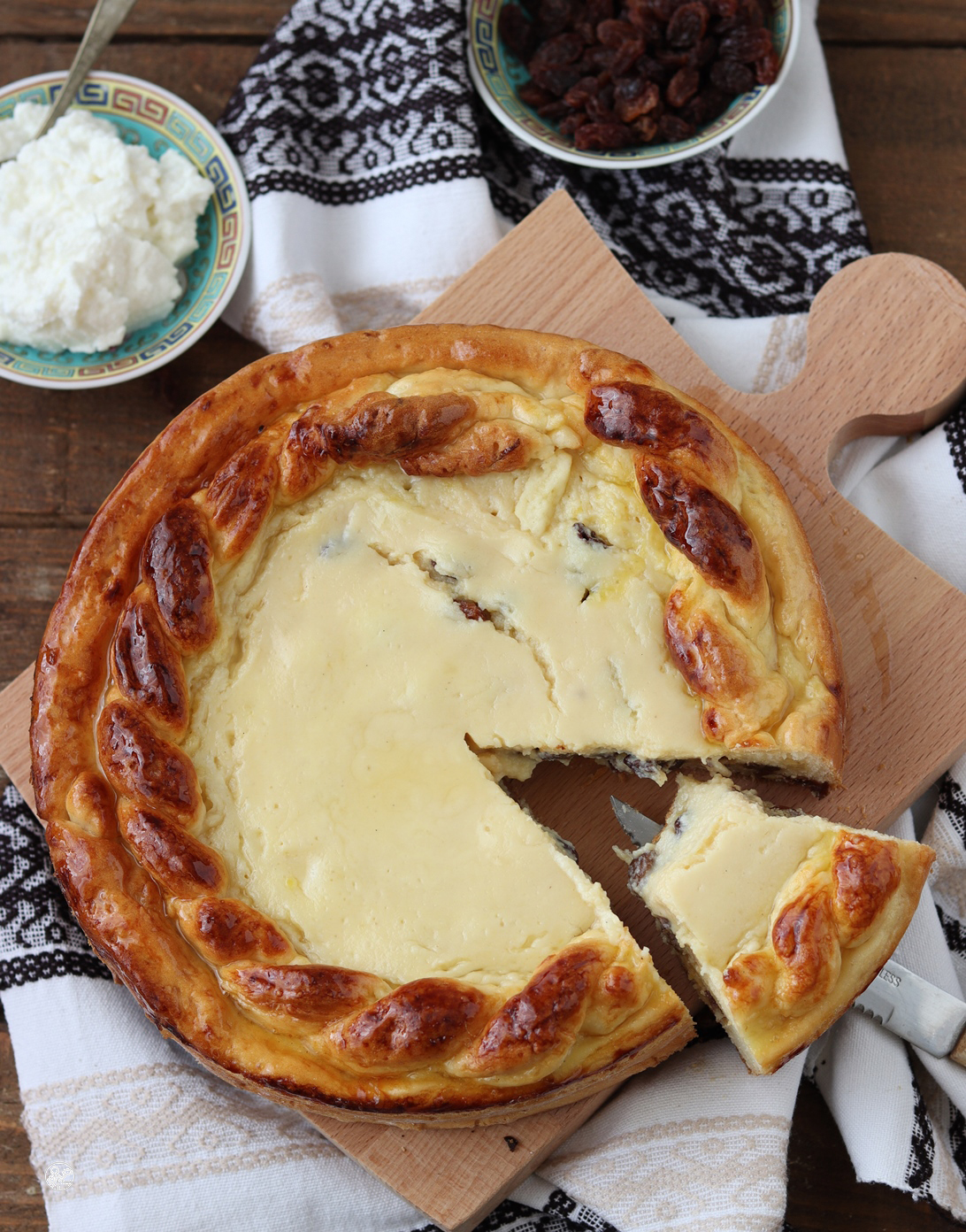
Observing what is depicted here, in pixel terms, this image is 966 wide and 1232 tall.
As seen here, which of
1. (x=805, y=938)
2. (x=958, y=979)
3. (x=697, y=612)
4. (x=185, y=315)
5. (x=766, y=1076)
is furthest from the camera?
(x=185, y=315)

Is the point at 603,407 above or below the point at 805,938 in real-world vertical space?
above

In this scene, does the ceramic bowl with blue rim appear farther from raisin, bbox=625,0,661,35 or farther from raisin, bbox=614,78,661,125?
raisin, bbox=625,0,661,35

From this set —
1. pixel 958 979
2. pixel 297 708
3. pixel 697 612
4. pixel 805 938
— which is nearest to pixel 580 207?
pixel 697 612

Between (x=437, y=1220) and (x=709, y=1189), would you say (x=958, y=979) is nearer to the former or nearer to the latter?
(x=709, y=1189)

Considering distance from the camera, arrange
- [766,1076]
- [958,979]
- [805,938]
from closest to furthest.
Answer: [805,938] < [766,1076] < [958,979]

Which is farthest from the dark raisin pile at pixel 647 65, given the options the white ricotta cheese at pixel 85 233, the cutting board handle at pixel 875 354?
the white ricotta cheese at pixel 85 233

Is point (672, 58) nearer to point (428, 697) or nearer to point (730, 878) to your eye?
point (428, 697)
